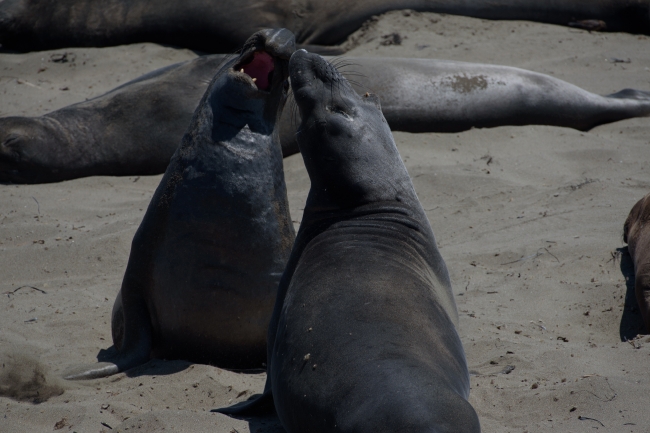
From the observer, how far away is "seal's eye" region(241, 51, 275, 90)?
3771 mm

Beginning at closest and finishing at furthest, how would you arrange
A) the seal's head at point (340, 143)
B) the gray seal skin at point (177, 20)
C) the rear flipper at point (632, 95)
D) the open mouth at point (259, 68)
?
1. the seal's head at point (340, 143)
2. the open mouth at point (259, 68)
3. the rear flipper at point (632, 95)
4. the gray seal skin at point (177, 20)

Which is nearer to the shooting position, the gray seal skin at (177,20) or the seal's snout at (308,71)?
the seal's snout at (308,71)

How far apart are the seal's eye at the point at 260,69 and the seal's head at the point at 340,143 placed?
0.31 metres

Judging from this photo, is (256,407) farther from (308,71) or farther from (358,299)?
(308,71)

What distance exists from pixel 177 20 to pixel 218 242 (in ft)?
19.2

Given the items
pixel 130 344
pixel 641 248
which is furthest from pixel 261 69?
pixel 641 248

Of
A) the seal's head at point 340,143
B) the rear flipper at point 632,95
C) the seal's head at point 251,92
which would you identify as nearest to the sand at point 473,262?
the rear flipper at point 632,95

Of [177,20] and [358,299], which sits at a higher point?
[177,20]

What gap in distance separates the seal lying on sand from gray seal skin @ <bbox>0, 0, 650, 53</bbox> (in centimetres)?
171

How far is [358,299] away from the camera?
8.55 feet

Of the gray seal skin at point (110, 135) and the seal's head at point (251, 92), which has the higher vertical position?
the seal's head at point (251, 92)

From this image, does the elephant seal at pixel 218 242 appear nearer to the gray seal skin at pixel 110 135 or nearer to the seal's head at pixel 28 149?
the gray seal skin at pixel 110 135

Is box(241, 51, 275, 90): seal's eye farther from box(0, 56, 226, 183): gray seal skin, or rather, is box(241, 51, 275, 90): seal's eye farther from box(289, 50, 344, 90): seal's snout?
box(0, 56, 226, 183): gray seal skin

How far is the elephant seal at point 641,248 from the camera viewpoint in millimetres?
3719
